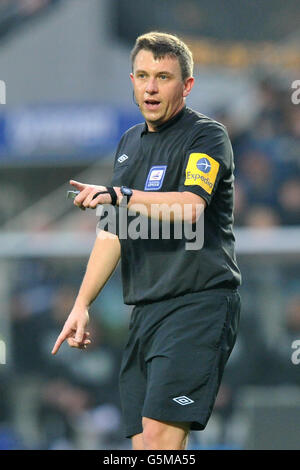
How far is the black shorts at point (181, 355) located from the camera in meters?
4.27

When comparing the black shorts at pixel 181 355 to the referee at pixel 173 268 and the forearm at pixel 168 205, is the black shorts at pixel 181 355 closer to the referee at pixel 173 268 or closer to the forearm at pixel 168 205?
the referee at pixel 173 268

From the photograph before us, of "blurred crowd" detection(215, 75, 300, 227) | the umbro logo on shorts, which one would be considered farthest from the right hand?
"blurred crowd" detection(215, 75, 300, 227)

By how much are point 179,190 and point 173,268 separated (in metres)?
0.35

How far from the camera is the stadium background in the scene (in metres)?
9.84

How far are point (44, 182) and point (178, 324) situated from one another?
→ 768cm

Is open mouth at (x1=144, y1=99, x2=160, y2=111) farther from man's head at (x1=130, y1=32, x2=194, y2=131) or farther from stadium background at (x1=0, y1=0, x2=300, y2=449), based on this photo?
stadium background at (x1=0, y1=0, x2=300, y2=449)

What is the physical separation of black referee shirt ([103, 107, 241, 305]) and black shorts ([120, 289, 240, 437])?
7 centimetres

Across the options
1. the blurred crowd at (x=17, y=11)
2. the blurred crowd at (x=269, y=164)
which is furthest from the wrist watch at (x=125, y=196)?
the blurred crowd at (x=17, y=11)

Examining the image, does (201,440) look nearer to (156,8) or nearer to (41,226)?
(41,226)

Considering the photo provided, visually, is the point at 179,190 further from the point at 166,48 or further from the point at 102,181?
the point at 102,181

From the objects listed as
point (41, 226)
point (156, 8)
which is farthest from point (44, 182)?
point (156, 8)

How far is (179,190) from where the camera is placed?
4312 mm

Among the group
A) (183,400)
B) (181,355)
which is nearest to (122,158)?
(181,355)
